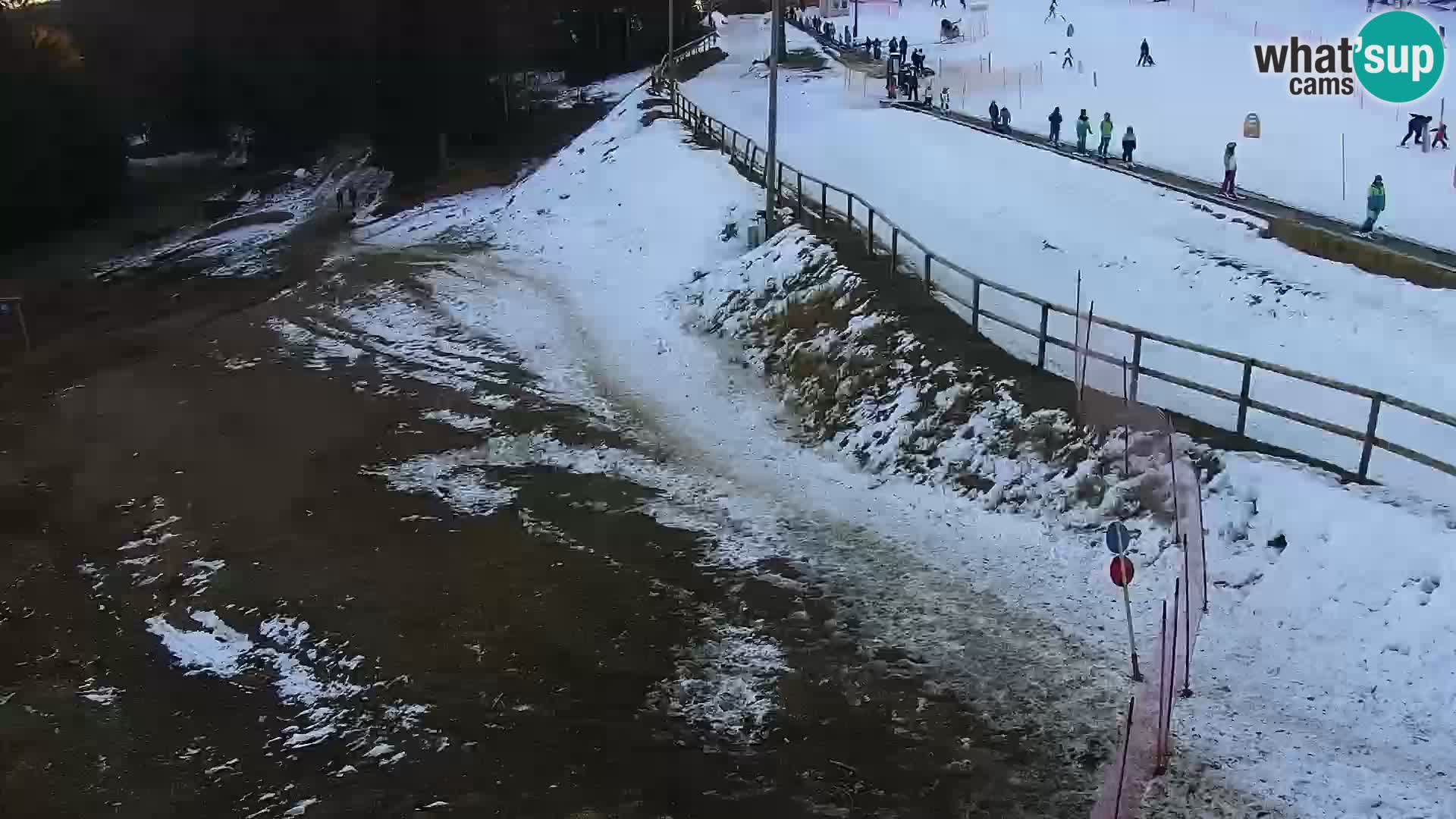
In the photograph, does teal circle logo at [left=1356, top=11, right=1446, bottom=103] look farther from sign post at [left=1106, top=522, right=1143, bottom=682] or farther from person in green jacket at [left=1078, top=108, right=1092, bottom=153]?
sign post at [left=1106, top=522, right=1143, bottom=682]

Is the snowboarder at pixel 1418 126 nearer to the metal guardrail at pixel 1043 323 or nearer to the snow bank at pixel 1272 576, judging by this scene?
the metal guardrail at pixel 1043 323

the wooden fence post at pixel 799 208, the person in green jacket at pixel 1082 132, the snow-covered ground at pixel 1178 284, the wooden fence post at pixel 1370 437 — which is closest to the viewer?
the wooden fence post at pixel 1370 437

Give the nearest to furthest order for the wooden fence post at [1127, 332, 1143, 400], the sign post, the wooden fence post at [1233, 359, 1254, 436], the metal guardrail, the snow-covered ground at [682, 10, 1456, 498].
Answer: the sign post < the metal guardrail < the wooden fence post at [1233, 359, 1254, 436] < the wooden fence post at [1127, 332, 1143, 400] < the snow-covered ground at [682, 10, 1456, 498]

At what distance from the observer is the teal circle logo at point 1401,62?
38.5 m

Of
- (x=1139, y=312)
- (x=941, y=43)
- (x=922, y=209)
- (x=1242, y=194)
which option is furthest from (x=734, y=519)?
(x=941, y=43)

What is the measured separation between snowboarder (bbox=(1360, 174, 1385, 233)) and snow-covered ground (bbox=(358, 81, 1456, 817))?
6.84 ft

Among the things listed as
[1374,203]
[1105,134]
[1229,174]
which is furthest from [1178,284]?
[1105,134]

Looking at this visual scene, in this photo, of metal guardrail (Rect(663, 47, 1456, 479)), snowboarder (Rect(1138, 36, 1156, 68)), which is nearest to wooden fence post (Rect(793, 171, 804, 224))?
metal guardrail (Rect(663, 47, 1456, 479))

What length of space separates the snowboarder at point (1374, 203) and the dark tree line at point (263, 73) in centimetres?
4108

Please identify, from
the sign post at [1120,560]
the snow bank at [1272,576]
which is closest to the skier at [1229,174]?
the snow bank at [1272,576]

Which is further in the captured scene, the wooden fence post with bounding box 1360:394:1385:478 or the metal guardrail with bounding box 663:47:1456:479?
the metal guardrail with bounding box 663:47:1456:479

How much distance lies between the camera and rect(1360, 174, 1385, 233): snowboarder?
890 inches

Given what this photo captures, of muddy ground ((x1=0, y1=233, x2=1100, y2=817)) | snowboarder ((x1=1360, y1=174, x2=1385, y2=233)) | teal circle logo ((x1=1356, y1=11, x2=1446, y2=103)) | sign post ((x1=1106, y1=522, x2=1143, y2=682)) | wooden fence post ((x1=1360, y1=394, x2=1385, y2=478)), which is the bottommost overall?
muddy ground ((x1=0, y1=233, x2=1100, y2=817))

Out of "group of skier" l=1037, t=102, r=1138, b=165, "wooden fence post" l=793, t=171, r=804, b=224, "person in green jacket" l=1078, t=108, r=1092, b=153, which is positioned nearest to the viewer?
"wooden fence post" l=793, t=171, r=804, b=224
